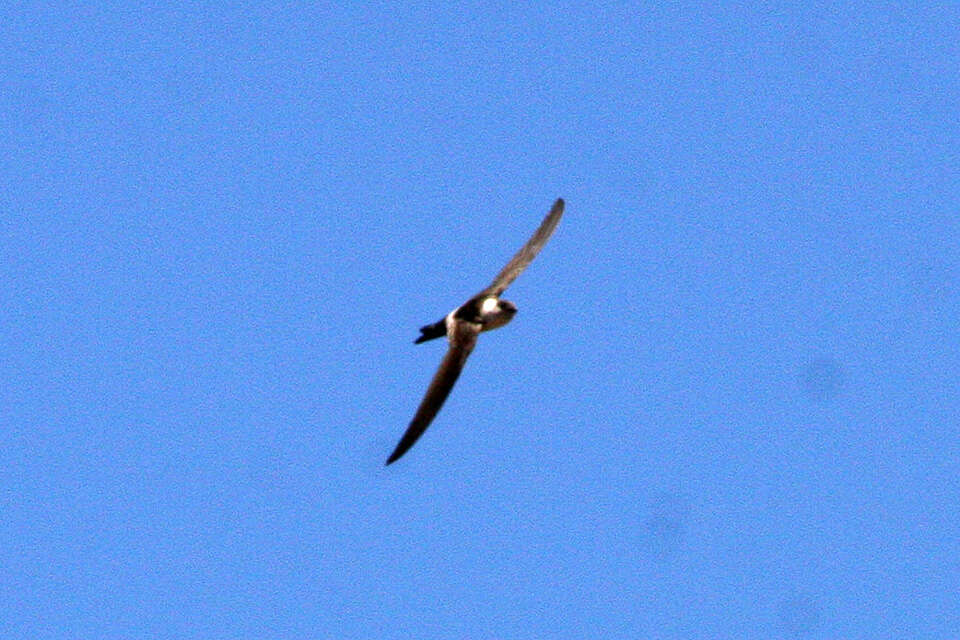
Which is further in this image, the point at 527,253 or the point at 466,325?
the point at 527,253

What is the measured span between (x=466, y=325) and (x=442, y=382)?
4.18ft

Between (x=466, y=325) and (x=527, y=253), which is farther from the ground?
(x=527, y=253)

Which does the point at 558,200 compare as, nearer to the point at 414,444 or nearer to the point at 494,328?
the point at 494,328

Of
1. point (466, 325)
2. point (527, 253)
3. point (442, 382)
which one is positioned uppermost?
point (527, 253)

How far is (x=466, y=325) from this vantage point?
22156 mm

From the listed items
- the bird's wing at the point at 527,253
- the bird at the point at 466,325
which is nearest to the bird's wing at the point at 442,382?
the bird at the point at 466,325

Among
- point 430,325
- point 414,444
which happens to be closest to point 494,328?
point 430,325

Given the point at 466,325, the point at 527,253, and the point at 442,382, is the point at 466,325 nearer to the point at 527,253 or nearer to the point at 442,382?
the point at 442,382

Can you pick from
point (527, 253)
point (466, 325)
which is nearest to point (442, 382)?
point (466, 325)

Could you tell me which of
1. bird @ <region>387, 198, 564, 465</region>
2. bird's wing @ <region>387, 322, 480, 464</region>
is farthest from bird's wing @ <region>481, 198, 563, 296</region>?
bird's wing @ <region>387, 322, 480, 464</region>

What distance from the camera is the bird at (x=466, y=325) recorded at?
20516mm

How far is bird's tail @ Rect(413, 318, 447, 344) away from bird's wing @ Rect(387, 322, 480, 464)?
38cm

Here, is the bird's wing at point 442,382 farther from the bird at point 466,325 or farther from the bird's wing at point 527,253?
the bird's wing at point 527,253

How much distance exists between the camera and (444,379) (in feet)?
69.2
